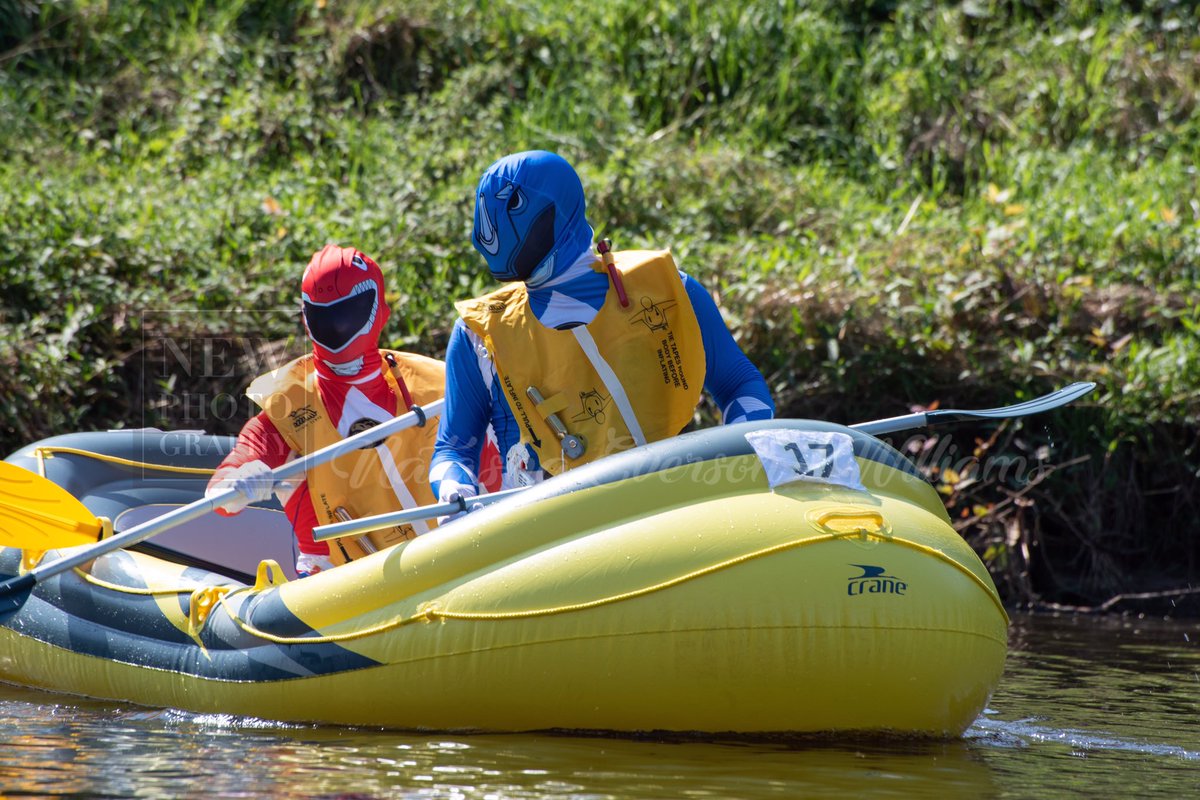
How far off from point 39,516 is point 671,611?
7.18 feet

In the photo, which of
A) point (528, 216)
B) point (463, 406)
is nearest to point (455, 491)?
point (463, 406)

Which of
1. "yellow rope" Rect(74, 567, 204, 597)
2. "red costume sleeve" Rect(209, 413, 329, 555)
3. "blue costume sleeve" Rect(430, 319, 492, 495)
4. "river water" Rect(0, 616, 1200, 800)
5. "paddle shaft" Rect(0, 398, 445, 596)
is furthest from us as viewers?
"red costume sleeve" Rect(209, 413, 329, 555)

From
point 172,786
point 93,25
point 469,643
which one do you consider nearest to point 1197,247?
point 469,643

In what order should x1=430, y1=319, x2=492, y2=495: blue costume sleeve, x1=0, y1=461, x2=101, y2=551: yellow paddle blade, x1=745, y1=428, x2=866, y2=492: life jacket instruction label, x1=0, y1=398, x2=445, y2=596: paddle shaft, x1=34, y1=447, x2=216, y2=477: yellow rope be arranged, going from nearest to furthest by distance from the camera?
x1=745, y1=428, x2=866, y2=492: life jacket instruction label < x1=430, y1=319, x2=492, y2=495: blue costume sleeve < x1=0, y1=398, x2=445, y2=596: paddle shaft < x1=0, y1=461, x2=101, y2=551: yellow paddle blade < x1=34, y1=447, x2=216, y2=477: yellow rope

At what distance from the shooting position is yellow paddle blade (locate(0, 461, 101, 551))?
4.41 meters

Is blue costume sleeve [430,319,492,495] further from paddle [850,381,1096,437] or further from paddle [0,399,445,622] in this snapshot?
paddle [850,381,1096,437]

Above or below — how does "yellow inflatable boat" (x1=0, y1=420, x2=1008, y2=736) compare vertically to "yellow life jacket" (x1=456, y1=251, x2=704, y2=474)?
below

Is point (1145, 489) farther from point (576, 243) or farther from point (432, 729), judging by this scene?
point (432, 729)

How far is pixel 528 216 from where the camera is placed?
384 centimetres

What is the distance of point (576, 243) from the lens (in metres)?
3.94

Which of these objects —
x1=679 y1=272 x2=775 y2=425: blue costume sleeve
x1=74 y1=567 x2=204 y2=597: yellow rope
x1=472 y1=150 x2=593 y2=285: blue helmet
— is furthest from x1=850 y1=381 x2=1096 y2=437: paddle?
x1=74 y1=567 x2=204 y2=597: yellow rope

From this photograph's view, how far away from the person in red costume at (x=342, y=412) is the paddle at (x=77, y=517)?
0.35 feet

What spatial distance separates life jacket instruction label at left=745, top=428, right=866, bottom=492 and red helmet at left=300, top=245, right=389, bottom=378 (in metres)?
1.55

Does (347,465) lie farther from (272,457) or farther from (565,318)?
(565,318)
